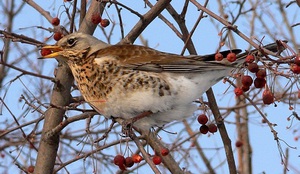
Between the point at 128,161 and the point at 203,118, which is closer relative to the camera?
the point at 128,161

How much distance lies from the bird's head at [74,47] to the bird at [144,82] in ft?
0.12

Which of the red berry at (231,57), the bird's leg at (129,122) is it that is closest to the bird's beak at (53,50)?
the bird's leg at (129,122)

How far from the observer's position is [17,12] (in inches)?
301

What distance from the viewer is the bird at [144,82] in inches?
154

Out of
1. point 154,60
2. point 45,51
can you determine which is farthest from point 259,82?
point 45,51

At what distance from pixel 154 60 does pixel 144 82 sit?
24cm

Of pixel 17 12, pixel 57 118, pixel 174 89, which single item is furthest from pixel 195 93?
pixel 17 12

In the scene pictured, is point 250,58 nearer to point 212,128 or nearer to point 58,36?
point 212,128

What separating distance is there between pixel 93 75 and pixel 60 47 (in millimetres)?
345

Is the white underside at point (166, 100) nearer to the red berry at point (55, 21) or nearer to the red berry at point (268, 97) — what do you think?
the red berry at point (268, 97)

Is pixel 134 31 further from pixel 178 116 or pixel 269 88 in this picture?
pixel 269 88

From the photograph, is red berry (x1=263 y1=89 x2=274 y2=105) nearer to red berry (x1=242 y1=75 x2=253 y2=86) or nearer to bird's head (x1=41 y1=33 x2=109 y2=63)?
red berry (x1=242 y1=75 x2=253 y2=86)

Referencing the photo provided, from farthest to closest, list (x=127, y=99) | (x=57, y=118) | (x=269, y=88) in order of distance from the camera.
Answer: (x=57, y=118), (x=127, y=99), (x=269, y=88)

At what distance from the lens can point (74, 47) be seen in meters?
4.24
